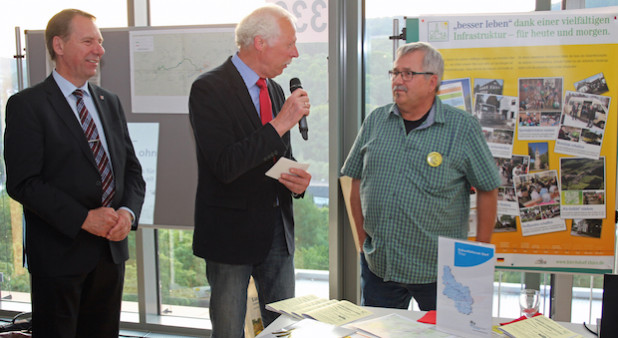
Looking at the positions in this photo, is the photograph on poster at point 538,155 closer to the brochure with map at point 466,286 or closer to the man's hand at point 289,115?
the man's hand at point 289,115

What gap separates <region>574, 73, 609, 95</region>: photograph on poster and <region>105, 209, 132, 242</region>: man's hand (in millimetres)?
2227

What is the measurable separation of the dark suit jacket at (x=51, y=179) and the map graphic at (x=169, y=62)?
1.04m

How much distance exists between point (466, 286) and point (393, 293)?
97cm

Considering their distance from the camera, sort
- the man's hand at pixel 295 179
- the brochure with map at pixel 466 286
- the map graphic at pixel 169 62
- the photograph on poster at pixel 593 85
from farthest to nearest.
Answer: the map graphic at pixel 169 62
the photograph on poster at pixel 593 85
the man's hand at pixel 295 179
the brochure with map at pixel 466 286

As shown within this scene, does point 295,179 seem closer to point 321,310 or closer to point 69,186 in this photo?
point 321,310

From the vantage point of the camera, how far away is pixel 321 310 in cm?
159

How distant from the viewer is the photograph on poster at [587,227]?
2617mm

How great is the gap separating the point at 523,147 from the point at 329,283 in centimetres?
137

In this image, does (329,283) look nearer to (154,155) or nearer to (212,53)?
(154,155)

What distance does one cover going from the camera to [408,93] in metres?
2.23

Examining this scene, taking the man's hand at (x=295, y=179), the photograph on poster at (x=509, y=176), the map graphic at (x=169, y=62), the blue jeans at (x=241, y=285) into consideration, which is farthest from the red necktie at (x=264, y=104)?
the photograph on poster at (x=509, y=176)

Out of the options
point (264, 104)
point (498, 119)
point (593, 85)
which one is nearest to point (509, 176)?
point (498, 119)

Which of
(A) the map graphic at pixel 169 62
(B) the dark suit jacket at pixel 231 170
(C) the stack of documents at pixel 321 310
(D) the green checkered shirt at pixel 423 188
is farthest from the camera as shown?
(A) the map graphic at pixel 169 62

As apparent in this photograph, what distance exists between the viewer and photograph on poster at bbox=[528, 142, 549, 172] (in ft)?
8.66
